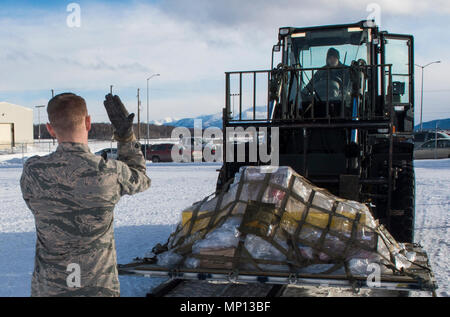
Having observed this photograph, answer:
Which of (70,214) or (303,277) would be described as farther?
(303,277)

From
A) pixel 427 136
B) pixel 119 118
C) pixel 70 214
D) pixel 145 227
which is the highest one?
pixel 119 118

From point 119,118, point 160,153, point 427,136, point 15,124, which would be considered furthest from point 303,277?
point 15,124

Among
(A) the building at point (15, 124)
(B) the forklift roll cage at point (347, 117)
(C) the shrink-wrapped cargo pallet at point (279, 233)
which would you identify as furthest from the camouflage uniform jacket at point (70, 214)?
(A) the building at point (15, 124)

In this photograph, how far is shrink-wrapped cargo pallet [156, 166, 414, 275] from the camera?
14.5 ft

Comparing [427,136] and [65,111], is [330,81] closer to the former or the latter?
[65,111]

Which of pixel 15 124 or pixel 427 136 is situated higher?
pixel 15 124

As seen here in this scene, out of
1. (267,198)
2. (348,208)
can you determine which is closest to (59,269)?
(267,198)

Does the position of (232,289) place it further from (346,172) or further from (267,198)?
(346,172)

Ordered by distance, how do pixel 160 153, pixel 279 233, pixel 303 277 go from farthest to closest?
pixel 160 153, pixel 279 233, pixel 303 277

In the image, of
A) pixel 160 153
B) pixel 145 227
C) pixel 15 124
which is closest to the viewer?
pixel 145 227

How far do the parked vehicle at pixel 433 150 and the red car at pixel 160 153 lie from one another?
49.3 ft

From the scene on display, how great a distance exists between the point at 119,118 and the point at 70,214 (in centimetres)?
63

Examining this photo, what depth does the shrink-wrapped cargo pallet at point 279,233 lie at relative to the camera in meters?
4.41

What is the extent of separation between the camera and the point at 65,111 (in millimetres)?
2549
